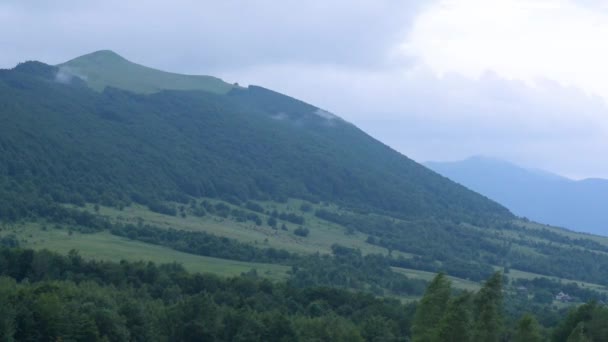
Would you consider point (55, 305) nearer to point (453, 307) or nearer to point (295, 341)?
point (295, 341)

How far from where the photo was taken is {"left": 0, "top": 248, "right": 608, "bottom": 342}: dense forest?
5928cm

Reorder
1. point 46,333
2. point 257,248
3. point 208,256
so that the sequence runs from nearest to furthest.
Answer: point 46,333, point 208,256, point 257,248

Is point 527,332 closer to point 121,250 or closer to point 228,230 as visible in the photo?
point 121,250

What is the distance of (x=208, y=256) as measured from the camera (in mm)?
160625

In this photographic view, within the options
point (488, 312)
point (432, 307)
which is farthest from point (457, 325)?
point (432, 307)

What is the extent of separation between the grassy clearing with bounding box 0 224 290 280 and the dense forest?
56.3 ft

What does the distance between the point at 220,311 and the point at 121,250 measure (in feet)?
199

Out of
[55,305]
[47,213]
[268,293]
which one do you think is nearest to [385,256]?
[47,213]

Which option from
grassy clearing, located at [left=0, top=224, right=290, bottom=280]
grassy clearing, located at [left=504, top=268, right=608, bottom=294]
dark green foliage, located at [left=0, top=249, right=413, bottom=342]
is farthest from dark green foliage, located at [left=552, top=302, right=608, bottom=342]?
grassy clearing, located at [left=504, top=268, right=608, bottom=294]

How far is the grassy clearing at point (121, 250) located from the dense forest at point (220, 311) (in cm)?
1715

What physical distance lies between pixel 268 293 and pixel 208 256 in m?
53.3

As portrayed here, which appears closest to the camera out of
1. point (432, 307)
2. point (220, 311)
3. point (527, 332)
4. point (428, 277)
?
point (527, 332)

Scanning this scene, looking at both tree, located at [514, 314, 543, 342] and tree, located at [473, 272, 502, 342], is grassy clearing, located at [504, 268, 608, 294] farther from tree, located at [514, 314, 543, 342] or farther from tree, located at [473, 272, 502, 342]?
tree, located at [473, 272, 502, 342]

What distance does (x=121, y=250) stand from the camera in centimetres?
14488
